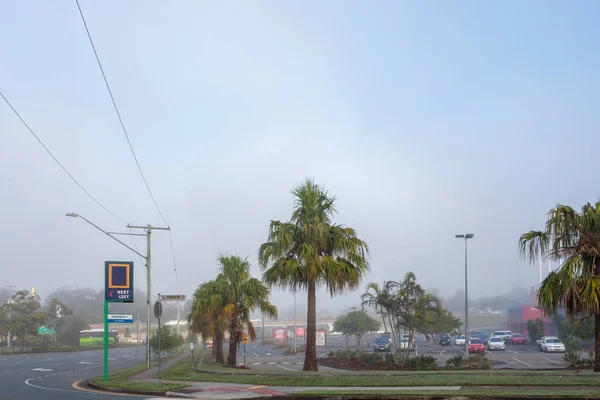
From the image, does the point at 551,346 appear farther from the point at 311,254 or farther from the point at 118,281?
the point at 118,281

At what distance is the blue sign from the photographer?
2708 cm

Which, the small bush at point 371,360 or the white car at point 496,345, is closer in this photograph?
the small bush at point 371,360

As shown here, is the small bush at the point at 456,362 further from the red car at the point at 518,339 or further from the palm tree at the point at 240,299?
the red car at the point at 518,339

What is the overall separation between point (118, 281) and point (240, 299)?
11.4 metres

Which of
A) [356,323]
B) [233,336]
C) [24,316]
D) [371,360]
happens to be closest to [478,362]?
[371,360]

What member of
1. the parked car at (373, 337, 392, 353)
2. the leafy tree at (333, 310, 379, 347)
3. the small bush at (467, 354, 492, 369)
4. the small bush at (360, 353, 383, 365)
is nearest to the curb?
the small bush at (360, 353, 383, 365)

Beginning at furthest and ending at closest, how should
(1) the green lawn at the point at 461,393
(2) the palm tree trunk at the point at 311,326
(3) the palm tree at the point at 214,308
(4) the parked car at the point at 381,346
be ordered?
(4) the parked car at the point at 381,346 → (3) the palm tree at the point at 214,308 → (2) the palm tree trunk at the point at 311,326 → (1) the green lawn at the point at 461,393

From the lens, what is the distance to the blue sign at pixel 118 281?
27.1 m

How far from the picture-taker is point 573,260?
67.7ft

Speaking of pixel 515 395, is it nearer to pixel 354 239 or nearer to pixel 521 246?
pixel 521 246

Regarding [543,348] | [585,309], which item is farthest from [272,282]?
[543,348]

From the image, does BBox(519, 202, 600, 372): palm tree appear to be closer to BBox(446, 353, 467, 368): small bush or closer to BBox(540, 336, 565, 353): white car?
BBox(446, 353, 467, 368): small bush

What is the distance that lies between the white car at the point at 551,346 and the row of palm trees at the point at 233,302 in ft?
96.7

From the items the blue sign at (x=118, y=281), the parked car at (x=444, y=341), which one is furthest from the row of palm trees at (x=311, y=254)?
the parked car at (x=444, y=341)
